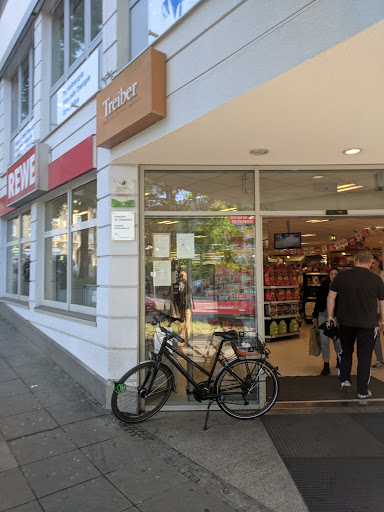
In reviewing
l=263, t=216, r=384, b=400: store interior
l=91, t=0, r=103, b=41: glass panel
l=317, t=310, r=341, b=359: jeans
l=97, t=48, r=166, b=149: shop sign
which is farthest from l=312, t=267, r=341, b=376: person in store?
l=91, t=0, r=103, b=41: glass panel

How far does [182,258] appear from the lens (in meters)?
4.66

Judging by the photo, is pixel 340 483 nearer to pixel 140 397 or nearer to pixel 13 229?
pixel 140 397

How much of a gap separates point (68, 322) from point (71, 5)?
533 centimetres

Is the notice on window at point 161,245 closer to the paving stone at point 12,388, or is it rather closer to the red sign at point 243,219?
the red sign at point 243,219

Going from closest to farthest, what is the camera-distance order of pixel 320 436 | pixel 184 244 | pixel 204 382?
pixel 320 436, pixel 204 382, pixel 184 244

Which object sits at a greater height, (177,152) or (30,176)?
(30,176)

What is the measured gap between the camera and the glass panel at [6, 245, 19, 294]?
898 cm

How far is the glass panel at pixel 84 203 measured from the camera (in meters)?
5.41

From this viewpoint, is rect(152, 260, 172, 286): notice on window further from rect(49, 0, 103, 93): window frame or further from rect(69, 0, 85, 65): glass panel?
rect(69, 0, 85, 65): glass panel

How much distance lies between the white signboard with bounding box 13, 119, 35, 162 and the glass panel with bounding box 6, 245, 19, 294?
225 cm

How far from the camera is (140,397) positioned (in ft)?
13.6

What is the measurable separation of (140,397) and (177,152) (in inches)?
111

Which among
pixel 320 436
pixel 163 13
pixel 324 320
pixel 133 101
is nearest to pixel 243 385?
pixel 320 436

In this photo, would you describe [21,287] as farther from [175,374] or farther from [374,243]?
[374,243]
